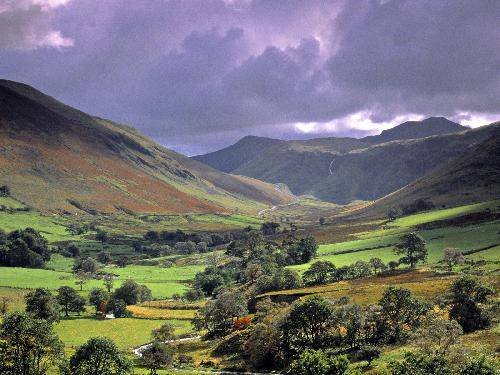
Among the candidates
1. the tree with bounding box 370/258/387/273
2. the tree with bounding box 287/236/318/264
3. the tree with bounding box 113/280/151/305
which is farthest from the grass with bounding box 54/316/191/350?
the tree with bounding box 287/236/318/264

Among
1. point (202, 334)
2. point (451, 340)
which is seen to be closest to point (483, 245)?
point (202, 334)

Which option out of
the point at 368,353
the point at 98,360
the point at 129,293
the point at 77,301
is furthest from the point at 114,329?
the point at 368,353

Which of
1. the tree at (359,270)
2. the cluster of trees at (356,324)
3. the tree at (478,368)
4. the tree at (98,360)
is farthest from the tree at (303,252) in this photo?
the tree at (478,368)

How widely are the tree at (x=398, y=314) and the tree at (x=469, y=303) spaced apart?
5807 millimetres

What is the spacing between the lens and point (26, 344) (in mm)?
66688

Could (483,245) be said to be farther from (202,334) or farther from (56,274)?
(56,274)

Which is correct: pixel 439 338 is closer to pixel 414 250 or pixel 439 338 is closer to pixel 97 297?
pixel 414 250

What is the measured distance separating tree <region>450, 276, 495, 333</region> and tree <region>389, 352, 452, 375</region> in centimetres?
3245

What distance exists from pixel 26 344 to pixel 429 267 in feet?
358

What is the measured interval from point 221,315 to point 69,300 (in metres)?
47.0

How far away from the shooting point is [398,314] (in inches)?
3157

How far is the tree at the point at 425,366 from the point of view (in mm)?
46469

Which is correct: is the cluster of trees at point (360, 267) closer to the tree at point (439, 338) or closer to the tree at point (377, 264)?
the tree at point (377, 264)

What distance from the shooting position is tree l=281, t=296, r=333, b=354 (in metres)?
84.4
